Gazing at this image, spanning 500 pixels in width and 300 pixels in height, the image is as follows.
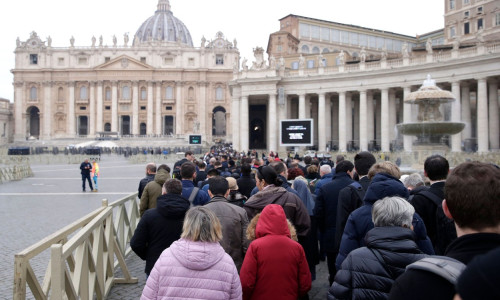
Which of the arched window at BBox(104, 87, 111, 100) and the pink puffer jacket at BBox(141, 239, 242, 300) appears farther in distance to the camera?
the arched window at BBox(104, 87, 111, 100)

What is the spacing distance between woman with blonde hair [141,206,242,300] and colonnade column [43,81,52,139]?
314 ft

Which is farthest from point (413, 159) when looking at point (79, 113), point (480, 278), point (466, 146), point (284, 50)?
point (79, 113)

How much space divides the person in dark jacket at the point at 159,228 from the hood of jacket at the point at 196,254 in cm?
163

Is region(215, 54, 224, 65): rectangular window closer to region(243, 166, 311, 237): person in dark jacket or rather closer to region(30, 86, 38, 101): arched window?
region(30, 86, 38, 101): arched window

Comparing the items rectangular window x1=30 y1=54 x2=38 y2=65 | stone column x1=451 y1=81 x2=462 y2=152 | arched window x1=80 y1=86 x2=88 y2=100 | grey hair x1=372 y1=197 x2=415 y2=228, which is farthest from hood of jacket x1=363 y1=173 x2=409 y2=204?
rectangular window x1=30 y1=54 x2=38 y2=65

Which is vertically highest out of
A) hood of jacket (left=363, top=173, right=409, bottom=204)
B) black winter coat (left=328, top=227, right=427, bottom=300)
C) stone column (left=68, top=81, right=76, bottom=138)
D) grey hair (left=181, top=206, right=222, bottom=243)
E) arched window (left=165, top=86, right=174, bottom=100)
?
arched window (left=165, top=86, right=174, bottom=100)

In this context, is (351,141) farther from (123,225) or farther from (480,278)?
(480,278)

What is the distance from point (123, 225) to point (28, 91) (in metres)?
96.7

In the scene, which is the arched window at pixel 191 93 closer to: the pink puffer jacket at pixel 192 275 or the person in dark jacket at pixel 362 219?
the person in dark jacket at pixel 362 219

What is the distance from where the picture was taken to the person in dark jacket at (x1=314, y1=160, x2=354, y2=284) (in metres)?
6.29

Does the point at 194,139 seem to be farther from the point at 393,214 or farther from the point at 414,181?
the point at 393,214

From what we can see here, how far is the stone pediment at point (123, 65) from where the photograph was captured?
89750mm

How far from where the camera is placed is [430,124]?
1841 cm

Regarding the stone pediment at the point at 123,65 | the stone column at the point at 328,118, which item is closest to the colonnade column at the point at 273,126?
the stone column at the point at 328,118
